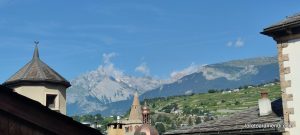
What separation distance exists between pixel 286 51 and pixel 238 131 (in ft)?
16.7

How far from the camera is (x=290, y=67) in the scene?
1880 cm

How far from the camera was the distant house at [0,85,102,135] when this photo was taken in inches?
251

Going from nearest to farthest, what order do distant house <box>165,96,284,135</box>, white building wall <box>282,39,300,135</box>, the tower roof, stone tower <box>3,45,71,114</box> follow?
white building wall <box>282,39,300,135</box> < distant house <box>165,96,284,135</box> < stone tower <box>3,45,71,114</box> < the tower roof

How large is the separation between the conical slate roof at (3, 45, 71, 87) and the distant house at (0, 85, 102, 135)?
2951 centimetres

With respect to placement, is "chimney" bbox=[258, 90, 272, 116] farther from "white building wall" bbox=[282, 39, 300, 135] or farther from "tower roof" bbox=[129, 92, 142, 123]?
"tower roof" bbox=[129, 92, 142, 123]

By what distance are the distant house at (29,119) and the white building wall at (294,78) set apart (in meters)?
13.3

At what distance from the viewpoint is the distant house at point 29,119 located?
638 cm

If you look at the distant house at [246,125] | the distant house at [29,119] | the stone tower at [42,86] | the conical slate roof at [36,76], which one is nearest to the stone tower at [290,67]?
the distant house at [246,125]

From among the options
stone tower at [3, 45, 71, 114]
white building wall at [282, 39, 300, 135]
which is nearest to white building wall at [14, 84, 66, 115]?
stone tower at [3, 45, 71, 114]

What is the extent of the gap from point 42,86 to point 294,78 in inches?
→ 883

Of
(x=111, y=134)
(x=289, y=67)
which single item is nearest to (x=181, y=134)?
(x=289, y=67)

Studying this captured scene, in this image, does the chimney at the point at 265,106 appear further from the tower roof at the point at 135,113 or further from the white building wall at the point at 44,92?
the tower roof at the point at 135,113

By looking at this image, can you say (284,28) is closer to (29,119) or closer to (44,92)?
(29,119)

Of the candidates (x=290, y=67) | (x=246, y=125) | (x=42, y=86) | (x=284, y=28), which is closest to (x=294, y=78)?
(x=290, y=67)
